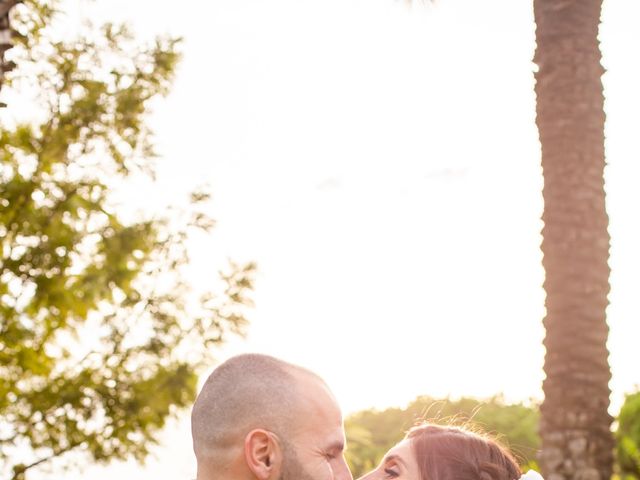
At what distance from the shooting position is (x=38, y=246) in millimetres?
13852

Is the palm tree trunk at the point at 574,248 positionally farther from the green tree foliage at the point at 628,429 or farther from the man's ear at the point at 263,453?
the green tree foliage at the point at 628,429

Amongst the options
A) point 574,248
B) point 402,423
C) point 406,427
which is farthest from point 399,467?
point 402,423

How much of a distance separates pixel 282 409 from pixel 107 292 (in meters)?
10.5

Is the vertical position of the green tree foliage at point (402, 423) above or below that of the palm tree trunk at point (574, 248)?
below

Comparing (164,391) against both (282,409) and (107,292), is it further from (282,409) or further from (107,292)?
(282,409)

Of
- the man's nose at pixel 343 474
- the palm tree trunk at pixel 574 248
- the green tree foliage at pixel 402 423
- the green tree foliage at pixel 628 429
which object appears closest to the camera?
the man's nose at pixel 343 474

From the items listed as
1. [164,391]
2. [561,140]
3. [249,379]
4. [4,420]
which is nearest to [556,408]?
[561,140]

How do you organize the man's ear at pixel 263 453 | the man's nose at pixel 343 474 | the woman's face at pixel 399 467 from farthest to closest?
the woman's face at pixel 399 467
the man's nose at pixel 343 474
the man's ear at pixel 263 453

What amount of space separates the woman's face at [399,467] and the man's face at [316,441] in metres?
0.78

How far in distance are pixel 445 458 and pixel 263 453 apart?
1.36 meters

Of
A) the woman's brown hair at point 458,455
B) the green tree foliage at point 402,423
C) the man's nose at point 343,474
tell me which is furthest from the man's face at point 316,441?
the green tree foliage at point 402,423

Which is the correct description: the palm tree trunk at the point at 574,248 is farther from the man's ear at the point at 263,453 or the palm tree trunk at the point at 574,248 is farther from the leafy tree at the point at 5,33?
the man's ear at the point at 263,453

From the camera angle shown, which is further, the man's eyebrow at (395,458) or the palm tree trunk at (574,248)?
the palm tree trunk at (574,248)

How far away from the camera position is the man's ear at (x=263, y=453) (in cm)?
381
